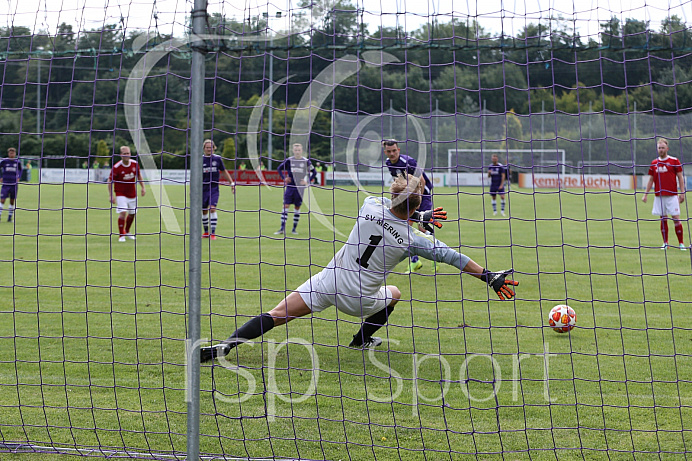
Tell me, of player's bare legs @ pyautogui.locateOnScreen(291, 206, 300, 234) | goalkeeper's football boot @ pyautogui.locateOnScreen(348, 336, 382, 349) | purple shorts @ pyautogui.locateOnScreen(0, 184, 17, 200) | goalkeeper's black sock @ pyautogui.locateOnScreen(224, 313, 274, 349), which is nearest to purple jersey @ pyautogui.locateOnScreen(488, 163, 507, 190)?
player's bare legs @ pyautogui.locateOnScreen(291, 206, 300, 234)

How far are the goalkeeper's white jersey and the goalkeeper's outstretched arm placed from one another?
8 cm

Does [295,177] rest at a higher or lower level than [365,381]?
higher

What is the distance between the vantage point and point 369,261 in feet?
17.0

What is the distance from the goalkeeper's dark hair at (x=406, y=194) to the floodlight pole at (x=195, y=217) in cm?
203

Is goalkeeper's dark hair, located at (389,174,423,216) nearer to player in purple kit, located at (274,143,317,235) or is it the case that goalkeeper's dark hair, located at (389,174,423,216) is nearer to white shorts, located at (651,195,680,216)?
player in purple kit, located at (274,143,317,235)

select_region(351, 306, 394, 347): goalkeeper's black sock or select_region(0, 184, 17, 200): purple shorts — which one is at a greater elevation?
select_region(0, 184, 17, 200): purple shorts

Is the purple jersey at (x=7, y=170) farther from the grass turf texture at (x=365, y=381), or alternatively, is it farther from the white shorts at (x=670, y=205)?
the white shorts at (x=670, y=205)

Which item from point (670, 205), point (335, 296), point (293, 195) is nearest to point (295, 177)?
point (293, 195)

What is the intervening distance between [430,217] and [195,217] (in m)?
2.37

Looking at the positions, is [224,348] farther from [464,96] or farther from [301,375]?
[464,96]

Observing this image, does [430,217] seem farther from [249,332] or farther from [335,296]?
[249,332]

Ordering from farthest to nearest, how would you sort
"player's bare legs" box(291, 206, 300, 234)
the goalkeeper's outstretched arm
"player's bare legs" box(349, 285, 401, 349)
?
"player's bare legs" box(291, 206, 300, 234), "player's bare legs" box(349, 285, 401, 349), the goalkeeper's outstretched arm

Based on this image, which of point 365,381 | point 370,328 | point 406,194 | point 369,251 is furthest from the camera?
point 370,328

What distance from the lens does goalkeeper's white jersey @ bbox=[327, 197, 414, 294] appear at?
513 centimetres
